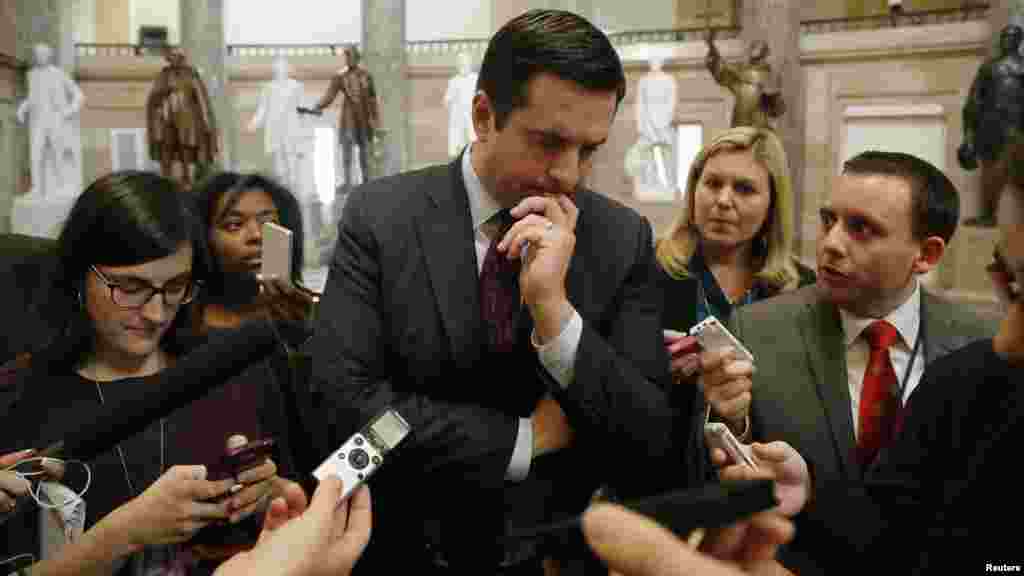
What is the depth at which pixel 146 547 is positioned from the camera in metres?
1.54

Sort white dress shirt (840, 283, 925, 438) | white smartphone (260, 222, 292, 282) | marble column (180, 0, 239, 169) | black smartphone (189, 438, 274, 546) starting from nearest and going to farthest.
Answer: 1. black smartphone (189, 438, 274, 546)
2. white smartphone (260, 222, 292, 282)
3. white dress shirt (840, 283, 925, 438)
4. marble column (180, 0, 239, 169)

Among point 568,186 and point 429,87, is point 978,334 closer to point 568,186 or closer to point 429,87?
point 568,186

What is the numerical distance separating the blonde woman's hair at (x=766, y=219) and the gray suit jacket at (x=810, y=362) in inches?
34.5

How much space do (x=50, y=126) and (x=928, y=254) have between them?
1336 centimetres

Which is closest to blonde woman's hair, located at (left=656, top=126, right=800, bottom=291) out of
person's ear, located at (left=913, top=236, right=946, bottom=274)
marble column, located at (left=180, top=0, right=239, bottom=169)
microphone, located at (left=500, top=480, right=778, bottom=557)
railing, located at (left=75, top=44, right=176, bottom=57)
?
person's ear, located at (left=913, top=236, right=946, bottom=274)

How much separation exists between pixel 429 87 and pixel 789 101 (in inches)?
247

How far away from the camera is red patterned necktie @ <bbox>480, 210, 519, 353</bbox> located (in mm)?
1733

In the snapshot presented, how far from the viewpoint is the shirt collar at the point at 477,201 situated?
1871mm

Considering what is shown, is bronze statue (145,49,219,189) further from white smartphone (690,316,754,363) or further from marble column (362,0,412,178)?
white smartphone (690,316,754,363)

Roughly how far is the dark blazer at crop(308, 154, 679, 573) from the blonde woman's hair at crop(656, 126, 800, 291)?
123 centimetres

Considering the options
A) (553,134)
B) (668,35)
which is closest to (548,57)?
(553,134)

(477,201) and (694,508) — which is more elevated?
(477,201)

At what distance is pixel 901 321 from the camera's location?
82.8 inches

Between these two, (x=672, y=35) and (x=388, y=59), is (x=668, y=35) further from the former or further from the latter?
(x=388, y=59)
